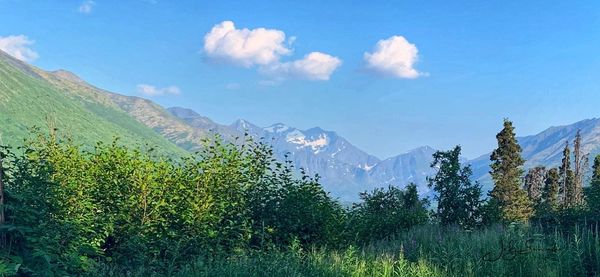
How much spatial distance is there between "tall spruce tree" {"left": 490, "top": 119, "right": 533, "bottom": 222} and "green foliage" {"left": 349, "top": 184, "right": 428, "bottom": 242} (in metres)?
24.0

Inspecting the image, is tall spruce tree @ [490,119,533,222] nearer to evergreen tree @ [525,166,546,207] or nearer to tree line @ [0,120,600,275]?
evergreen tree @ [525,166,546,207]

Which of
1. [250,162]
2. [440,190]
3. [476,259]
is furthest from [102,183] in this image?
[440,190]

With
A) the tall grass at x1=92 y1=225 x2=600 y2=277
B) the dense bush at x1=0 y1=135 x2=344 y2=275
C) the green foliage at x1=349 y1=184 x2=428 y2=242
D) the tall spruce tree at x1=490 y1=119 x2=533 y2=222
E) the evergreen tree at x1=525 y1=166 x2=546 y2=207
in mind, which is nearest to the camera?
the tall grass at x1=92 y1=225 x2=600 y2=277

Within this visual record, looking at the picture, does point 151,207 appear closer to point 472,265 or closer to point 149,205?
point 149,205

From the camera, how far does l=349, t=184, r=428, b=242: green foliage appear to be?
19.3 m

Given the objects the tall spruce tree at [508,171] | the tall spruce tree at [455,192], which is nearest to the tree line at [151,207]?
the tall spruce tree at [455,192]

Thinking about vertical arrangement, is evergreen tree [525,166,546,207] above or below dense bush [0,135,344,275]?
above

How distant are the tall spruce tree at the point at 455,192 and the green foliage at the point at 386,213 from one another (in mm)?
1325

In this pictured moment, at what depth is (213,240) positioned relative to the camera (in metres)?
11.2

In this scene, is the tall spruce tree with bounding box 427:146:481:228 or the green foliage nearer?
the green foliage

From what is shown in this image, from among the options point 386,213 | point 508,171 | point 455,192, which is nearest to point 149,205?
point 386,213

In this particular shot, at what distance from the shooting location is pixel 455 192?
2731 cm

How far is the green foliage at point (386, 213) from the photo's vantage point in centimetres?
1925

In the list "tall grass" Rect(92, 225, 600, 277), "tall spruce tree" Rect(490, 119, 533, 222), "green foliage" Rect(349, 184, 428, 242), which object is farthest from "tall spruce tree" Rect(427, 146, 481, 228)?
"tall spruce tree" Rect(490, 119, 533, 222)
